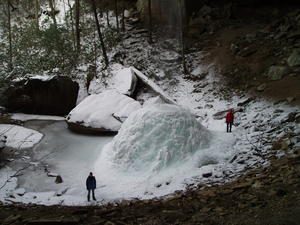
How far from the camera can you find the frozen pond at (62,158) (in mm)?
10679

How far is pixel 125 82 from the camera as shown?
1825 cm

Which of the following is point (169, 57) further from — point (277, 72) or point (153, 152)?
point (153, 152)

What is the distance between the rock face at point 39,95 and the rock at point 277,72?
36.6 feet

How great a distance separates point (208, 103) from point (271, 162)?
26.3 ft

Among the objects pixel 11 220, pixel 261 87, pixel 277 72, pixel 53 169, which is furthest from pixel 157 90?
pixel 11 220

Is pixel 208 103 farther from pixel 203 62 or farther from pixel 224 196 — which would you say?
pixel 224 196

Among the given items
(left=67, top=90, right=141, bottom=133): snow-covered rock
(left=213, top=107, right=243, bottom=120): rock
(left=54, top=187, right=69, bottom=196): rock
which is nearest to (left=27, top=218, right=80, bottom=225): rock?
(left=54, top=187, right=69, bottom=196): rock

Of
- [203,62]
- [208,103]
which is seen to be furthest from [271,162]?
[203,62]

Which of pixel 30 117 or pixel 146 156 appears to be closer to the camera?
pixel 146 156

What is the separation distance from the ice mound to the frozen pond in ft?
3.83

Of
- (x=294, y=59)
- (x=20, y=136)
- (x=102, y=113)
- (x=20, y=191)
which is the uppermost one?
(x=294, y=59)

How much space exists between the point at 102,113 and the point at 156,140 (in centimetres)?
483

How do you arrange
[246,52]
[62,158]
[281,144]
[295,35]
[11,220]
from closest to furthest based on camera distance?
[11,220], [281,144], [62,158], [295,35], [246,52]

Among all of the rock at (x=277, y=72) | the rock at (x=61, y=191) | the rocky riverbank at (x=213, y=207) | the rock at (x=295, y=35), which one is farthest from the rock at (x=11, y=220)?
the rock at (x=295, y=35)
